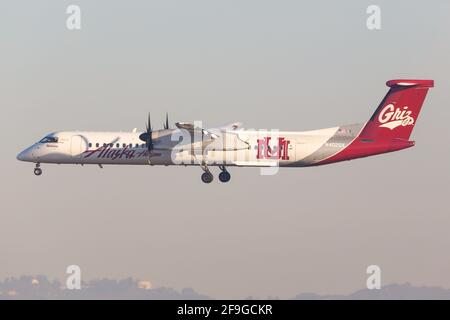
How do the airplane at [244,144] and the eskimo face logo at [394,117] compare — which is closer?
the airplane at [244,144]

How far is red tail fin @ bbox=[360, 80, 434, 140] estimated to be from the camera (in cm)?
5709

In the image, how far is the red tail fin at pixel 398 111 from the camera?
57094 mm

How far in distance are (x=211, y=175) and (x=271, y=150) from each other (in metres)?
4.05

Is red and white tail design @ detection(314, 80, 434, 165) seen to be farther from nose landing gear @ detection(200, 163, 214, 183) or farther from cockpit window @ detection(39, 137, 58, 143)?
cockpit window @ detection(39, 137, 58, 143)

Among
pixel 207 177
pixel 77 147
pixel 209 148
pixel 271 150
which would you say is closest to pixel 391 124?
pixel 271 150

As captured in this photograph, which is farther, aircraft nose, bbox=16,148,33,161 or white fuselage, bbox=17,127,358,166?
aircraft nose, bbox=16,148,33,161

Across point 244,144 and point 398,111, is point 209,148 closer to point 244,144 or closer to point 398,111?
point 244,144

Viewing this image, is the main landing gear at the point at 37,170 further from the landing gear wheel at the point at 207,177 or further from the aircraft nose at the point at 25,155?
the landing gear wheel at the point at 207,177

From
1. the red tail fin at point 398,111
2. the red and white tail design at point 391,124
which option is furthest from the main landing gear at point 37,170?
the red tail fin at point 398,111

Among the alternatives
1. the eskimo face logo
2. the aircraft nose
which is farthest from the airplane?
the aircraft nose

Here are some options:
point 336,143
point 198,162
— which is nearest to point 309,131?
point 336,143
